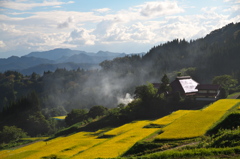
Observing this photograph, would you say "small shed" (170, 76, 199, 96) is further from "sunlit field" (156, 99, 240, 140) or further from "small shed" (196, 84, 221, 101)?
"sunlit field" (156, 99, 240, 140)

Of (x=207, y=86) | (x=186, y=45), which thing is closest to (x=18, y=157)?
(x=207, y=86)

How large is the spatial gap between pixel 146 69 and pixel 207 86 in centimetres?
9331

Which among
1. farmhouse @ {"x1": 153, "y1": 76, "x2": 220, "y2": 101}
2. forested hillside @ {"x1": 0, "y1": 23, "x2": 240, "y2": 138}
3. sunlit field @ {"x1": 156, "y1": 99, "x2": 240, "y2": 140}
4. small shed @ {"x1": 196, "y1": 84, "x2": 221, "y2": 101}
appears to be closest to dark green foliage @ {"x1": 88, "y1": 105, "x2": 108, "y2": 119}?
farmhouse @ {"x1": 153, "y1": 76, "x2": 220, "y2": 101}

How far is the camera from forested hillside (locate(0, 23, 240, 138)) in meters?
108

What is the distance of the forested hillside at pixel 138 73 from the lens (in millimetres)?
108000

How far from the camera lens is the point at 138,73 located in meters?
152

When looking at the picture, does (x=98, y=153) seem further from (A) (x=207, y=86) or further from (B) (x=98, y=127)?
(A) (x=207, y=86)

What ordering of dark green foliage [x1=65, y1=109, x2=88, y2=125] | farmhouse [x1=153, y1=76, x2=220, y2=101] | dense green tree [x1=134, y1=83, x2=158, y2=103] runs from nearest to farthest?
dense green tree [x1=134, y1=83, x2=158, y2=103] < farmhouse [x1=153, y1=76, x2=220, y2=101] < dark green foliage [x1=65, y1=109, x2=88, y2=125]

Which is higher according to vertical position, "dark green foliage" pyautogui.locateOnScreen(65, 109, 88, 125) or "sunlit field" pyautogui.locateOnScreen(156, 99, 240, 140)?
"sunlit field" pyautogui.locateOnScreen(156, 99, 240, 140)

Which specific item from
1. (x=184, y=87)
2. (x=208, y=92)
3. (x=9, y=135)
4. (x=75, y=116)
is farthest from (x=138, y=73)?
(x=9, y=135)

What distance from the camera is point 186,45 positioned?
16800 centimetres

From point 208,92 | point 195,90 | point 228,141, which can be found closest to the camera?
point 228,141

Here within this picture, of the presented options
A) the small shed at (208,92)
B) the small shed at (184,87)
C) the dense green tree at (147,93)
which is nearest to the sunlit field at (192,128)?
the dense green tree at (147,93)

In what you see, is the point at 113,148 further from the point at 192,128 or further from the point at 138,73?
the point at 138,73
